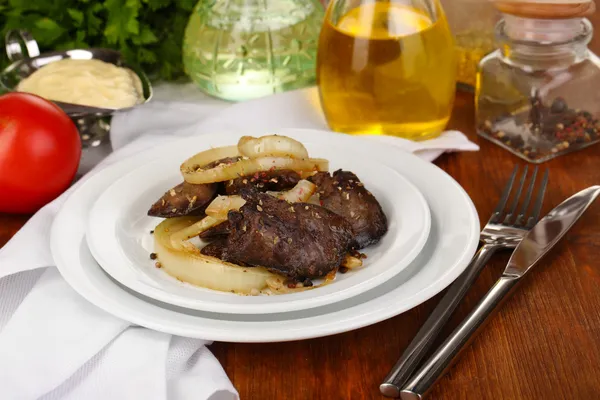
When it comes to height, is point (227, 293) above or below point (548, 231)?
above

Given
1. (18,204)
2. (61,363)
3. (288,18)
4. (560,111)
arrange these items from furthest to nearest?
(288,18), (560,111), (18,204), (61,363)

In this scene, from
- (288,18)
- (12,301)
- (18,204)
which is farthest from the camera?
(288,18)

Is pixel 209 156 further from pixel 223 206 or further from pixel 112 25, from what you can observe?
pixel 112 25

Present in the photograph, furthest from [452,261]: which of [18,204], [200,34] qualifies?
[200,34]

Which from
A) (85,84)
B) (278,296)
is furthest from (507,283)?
(85,84)

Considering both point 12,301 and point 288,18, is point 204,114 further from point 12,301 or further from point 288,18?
point 12,301

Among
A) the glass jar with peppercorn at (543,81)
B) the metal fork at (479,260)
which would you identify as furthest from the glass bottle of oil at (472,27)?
the metal fork at (479,260)
